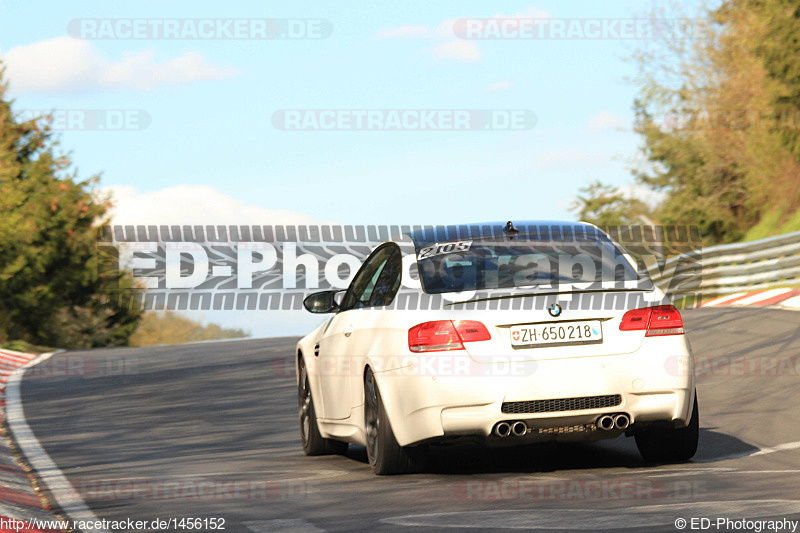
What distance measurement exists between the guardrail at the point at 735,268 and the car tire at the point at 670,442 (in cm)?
1559

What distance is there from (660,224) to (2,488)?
33924mm

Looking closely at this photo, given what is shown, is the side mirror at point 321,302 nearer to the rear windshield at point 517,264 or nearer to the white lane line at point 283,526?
the rear windshield at point 517,264

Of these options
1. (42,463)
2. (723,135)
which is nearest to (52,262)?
(723,135)

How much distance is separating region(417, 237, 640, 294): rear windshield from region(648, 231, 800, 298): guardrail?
51.5 feet

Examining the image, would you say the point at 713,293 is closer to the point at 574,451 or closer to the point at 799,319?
the point at 799,319

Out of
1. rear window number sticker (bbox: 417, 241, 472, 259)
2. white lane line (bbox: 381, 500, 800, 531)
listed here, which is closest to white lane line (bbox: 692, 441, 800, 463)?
white lane line (bbox: 381, 500, 800, 531)

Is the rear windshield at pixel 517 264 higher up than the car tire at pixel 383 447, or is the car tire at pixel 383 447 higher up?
the rear windshield at pixel 517 264

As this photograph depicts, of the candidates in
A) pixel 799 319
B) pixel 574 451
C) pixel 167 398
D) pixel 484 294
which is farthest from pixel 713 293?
pixel 484 294

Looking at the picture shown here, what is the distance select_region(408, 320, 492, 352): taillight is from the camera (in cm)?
749

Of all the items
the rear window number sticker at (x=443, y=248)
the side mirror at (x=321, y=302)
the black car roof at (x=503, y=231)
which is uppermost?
the black car roof at (x=503, y=231)

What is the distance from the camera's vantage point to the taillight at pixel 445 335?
749 cm

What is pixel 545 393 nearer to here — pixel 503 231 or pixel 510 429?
pixel 510 429

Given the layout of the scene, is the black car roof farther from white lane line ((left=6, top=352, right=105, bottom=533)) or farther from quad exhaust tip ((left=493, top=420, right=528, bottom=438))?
white lane line ((left=6, top=352, right=105, bottom=533))

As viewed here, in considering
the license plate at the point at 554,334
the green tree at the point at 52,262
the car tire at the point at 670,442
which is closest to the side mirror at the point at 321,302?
the license plate at the point at 554,334
